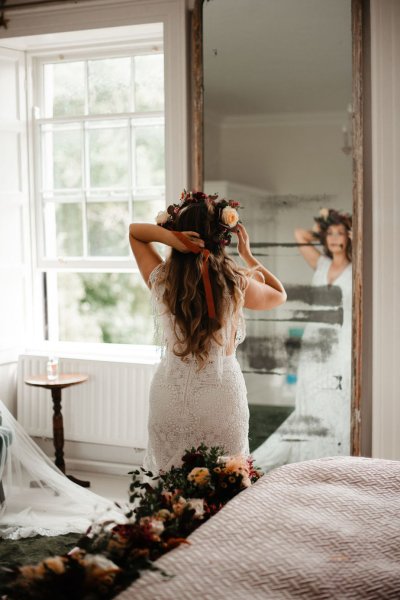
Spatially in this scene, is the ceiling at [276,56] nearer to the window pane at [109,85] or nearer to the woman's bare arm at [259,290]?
the window pane at [109,85]

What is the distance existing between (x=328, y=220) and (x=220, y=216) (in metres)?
1.31

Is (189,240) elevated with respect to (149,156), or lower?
lower

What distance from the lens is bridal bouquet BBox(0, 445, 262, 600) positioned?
56.1 inches

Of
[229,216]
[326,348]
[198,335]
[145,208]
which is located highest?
[145,208]

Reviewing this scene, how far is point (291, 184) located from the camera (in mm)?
4133

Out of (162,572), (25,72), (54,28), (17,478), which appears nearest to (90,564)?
(162,572)

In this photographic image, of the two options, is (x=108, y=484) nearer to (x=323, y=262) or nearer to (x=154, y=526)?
(x=323, y=262)

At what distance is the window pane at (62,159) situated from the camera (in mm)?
5035

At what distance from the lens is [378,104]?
3.88 meters

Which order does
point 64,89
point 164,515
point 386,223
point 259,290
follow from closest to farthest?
point 164,515
point 259,290
point 386,223
point 64,89

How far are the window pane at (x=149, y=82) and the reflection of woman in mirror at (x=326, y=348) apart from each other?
1.37m

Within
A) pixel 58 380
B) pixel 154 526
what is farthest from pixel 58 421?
pixel 154 526

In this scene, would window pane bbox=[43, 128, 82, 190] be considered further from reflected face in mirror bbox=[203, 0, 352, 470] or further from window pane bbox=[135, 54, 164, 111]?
reflected face in mirror bbox=[203, 0, 352, 470]

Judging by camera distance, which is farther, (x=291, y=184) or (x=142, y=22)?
(x=142, y=22)
